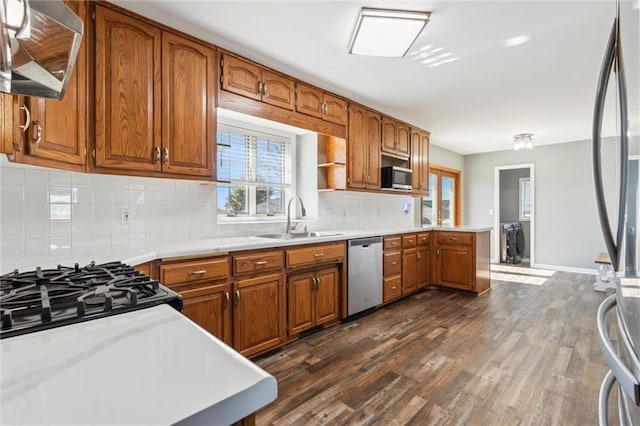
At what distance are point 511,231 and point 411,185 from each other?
3692mm

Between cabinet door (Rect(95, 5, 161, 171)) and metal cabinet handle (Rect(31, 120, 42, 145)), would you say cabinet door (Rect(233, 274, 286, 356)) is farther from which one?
metal cabinet handle (Rect(31, 120, 42, 145))

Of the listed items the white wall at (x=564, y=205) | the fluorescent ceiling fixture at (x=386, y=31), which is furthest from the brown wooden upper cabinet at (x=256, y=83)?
the white wall at (x=564, y=205)

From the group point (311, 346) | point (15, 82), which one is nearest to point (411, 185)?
point (311, 346)

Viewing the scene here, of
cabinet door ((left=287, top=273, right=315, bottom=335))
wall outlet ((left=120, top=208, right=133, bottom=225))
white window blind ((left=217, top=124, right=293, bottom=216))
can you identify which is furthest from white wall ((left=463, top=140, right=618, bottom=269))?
wall outlet ((left=120, top=208, right=133, bottom=225))

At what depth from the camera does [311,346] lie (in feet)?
8.39

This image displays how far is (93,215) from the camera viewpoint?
2.03 meters

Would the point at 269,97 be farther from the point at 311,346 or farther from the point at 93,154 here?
the point at 311,346

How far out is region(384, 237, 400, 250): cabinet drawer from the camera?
357 cm

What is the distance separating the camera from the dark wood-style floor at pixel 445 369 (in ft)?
5.72

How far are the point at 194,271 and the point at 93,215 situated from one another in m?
0.77

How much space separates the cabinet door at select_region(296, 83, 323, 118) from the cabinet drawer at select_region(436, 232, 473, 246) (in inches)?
96.5

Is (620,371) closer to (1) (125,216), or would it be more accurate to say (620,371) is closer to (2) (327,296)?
(2) (327,296)

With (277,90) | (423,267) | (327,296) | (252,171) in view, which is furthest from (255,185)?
(423,267)

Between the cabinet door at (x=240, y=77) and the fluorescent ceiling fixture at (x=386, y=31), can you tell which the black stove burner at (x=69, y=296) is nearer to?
the cabinet door at (x=240, y=77)
